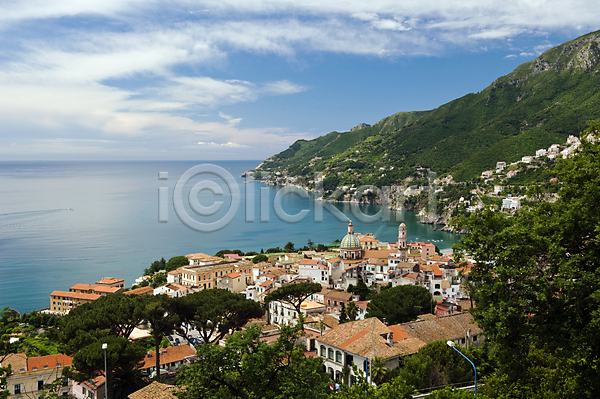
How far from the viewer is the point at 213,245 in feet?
244

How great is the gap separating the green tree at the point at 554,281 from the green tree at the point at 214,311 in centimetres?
1569

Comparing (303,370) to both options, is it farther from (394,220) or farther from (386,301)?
(394,220)

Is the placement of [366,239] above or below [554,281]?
below

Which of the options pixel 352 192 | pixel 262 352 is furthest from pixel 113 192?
pixel 262 352

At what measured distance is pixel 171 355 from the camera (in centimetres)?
2338

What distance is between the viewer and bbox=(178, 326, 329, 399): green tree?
29.8 ft

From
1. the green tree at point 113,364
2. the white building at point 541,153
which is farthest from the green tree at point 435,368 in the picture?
the white building at point 541,153

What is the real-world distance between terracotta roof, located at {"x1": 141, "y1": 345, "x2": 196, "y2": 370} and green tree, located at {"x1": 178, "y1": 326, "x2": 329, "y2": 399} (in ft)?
47.4

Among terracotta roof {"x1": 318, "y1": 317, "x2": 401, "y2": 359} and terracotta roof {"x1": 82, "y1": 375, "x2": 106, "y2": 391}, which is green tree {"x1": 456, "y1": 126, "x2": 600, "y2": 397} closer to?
terracotta roof {"x1": 318, "y1": 317, "x2": 401, "y2": 359}

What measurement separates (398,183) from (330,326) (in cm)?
10811

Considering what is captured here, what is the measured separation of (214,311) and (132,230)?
70.2m

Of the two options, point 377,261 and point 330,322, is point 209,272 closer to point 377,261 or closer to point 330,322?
point 377,261

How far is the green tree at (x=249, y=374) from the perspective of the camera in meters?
9.08

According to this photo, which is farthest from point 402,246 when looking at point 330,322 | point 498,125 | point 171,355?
point 498,125
